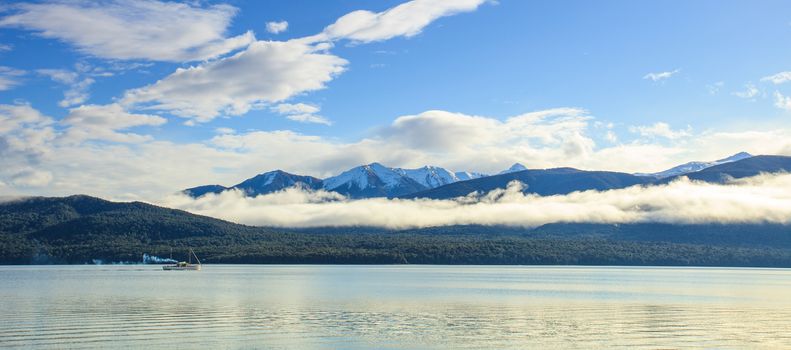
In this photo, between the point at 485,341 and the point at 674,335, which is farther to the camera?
the point at 674,335

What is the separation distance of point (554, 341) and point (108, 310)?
37903 mm

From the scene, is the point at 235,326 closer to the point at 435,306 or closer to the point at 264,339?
the point at 264,339

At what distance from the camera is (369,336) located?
48.9 metres

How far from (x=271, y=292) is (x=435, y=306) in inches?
1049

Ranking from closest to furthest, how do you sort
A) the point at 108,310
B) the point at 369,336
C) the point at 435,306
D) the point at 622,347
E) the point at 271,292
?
the point at 622,347, the point at 369,336, the point at 108,310, the point at 435,306, the point at 271,292

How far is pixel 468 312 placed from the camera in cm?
6706

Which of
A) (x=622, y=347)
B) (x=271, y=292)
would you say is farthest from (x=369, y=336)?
(x=271, y=292)

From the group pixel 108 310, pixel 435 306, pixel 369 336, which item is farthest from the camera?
pixel 435 306

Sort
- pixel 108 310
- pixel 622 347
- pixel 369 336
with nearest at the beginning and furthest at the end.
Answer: pixel 622 347, pixel 369 336, pixel 108 310

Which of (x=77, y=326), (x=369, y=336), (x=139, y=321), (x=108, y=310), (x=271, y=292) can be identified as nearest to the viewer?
(x=369, y=336)

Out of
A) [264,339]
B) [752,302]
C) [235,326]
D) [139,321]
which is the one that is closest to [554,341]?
[264,339]

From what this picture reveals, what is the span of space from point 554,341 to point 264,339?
17.9 meters

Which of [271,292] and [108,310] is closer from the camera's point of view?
[108,310]

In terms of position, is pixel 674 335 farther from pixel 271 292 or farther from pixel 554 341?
pixel 271 292
